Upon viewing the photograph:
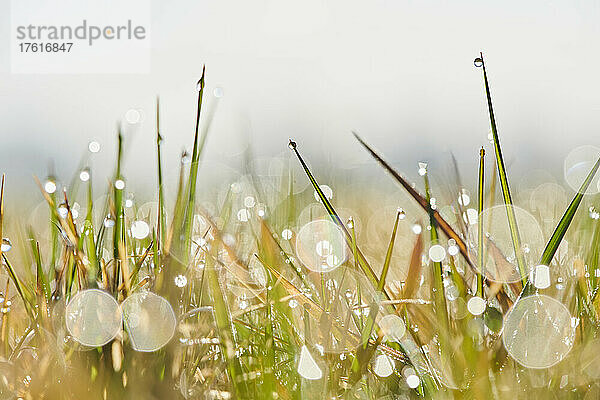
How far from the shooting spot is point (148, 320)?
0.60m

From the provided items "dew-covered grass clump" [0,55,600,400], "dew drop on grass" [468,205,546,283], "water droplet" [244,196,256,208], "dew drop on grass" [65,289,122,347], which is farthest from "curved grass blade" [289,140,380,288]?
"water droplet" [244,196,256,208]

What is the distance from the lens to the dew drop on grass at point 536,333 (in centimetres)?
55

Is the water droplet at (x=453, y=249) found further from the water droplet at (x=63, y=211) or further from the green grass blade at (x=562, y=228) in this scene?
the water droplet at (x=63, y=211)

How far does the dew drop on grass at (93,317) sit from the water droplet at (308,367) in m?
0.18

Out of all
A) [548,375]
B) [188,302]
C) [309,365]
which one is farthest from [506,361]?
[188,302]

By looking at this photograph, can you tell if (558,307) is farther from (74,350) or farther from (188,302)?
(74,350)

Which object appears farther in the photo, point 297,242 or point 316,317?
point 297,242

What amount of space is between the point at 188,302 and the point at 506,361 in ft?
1.06

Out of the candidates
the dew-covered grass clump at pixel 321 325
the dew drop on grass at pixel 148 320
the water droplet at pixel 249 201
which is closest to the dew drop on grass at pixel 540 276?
the dew-covered grass clump at pixel 321 325

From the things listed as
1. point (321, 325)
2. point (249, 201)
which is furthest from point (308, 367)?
point (249, 201)

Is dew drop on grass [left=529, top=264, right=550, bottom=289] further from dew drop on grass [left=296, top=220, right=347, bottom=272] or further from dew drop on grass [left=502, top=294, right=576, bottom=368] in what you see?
dew drop on grass [left=296, top=220, right=347, bottom=272]

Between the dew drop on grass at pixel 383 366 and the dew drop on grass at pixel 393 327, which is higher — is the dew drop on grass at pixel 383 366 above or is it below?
below

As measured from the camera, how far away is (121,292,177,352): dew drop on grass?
22.8 inches

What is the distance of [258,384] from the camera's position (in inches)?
22.4
